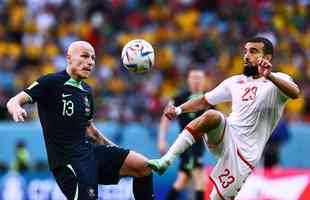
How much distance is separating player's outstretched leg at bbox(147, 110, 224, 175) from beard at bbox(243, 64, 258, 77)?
0.72 m

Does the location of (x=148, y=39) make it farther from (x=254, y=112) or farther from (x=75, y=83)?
(x=75, y=83)

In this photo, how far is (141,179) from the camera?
1169 cm

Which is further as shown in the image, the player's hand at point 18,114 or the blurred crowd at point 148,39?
the blurred crowd at point 148,39

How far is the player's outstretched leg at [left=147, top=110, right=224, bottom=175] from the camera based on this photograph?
1121 cm

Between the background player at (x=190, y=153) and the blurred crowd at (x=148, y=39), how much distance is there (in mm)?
6481

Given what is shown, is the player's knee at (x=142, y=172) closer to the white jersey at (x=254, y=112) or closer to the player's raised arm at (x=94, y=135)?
the player's raised arm at (x=94, y=135)

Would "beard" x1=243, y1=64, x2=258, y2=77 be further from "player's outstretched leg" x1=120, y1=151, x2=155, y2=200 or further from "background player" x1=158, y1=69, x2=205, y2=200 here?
"background player" x1=158, y1=69, x2=205, y2=200

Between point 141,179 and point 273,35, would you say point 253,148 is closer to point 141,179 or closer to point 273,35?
point 141,179

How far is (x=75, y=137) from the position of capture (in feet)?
37.1

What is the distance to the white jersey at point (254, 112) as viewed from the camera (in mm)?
11750

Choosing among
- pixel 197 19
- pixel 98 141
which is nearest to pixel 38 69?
pixel 197 19

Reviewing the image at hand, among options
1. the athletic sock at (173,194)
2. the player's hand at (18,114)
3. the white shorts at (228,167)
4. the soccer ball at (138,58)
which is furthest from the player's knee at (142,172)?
the athletic sock at (173,194)

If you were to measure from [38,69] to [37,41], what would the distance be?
3.79ft

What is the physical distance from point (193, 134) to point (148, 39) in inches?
559
